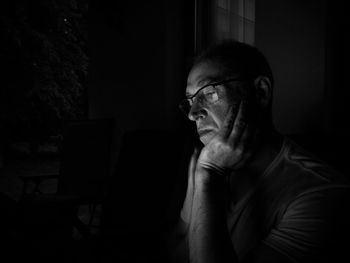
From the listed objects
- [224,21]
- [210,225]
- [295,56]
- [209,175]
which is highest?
[224,21]

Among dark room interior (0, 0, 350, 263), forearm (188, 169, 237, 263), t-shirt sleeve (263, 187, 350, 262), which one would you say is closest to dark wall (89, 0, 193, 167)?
dark room interior (0, 0, 350, 263)

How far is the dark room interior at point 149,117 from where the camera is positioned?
157cm

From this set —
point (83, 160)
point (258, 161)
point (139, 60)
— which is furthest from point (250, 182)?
point (83, 160)

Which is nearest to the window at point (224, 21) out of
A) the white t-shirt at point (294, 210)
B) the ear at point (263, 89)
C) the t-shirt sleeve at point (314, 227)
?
the ear at point (263, 89)

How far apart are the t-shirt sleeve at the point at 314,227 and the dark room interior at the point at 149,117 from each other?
475mm

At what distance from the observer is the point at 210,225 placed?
2.37 ft

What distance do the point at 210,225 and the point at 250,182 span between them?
17cm

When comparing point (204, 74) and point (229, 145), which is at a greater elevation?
point (204, 74)

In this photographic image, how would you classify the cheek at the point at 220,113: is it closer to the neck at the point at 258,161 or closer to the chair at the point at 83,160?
the neck at the point at 258,161

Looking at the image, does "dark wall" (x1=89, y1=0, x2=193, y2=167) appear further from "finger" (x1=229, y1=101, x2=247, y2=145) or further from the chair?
"finger" (x1=229, y1=101, x2=247, y2=145)

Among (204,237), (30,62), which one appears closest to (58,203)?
(204,237)

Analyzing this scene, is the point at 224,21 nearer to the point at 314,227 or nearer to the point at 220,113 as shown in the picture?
the point at 220,113

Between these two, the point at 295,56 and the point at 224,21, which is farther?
the point at 224,21

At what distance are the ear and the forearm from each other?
225mm
